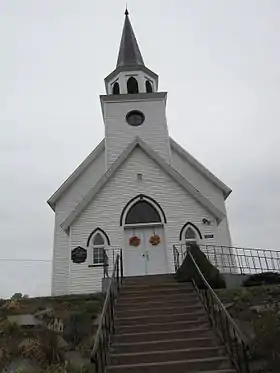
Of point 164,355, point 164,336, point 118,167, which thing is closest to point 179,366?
point 164,355

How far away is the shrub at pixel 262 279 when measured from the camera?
500 inches

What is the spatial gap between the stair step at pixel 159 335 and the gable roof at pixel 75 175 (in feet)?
39.5

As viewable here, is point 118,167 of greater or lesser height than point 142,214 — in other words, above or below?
above

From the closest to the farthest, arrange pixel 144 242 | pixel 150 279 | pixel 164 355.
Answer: pixel 164 355
pixel 150 279
pixel 144 242

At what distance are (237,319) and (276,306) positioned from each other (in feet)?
3.11

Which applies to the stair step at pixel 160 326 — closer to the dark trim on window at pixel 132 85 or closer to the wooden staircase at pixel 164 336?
the wooden staircase at pixel 164 336

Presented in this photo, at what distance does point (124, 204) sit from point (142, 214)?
78 cm

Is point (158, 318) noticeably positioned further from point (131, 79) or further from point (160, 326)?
point (131, 79)

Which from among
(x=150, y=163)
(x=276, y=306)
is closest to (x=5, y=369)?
(x=276, y=306)

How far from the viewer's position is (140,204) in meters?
16.5

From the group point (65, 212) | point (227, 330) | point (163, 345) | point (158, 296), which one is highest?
point (65, 212)

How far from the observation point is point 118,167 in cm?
1666

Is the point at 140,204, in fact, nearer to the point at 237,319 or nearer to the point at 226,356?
the point at 237,319

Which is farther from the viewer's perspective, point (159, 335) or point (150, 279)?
point (150, 279)
